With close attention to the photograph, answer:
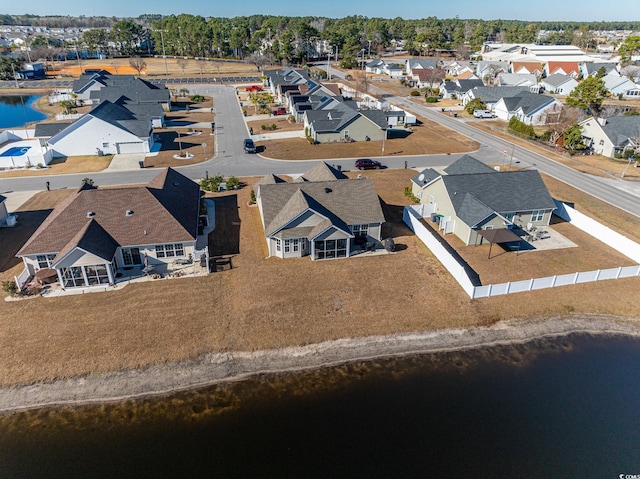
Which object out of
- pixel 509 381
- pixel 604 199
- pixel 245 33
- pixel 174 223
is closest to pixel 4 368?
pixel 174 223

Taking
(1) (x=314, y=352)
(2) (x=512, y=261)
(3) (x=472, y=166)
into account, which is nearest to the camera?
(1) (x=314, y=352)

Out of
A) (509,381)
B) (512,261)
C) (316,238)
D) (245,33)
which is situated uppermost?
(245,33)

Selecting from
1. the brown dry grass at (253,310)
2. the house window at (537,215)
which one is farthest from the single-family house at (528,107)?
the brown dry grass at (253,310)

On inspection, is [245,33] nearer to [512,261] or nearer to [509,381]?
[512,261]

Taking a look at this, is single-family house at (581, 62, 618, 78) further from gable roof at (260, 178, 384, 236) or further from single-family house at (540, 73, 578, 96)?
gable roof at (260, 178, 384, 236)

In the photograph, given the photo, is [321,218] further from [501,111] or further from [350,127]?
[501,111]

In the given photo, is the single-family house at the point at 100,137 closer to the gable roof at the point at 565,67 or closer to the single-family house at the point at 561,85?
the single-family house at the point at 561,85

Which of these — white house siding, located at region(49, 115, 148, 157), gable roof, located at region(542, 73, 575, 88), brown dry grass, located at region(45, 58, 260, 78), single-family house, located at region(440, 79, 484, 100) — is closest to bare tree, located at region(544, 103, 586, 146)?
single-family house, located at region(440, 79, 484, 100)
